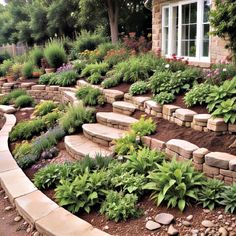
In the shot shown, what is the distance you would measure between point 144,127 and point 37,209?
1840 mm

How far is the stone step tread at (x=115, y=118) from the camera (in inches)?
192

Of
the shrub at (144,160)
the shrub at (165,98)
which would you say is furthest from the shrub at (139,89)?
the shrub at (144,160)

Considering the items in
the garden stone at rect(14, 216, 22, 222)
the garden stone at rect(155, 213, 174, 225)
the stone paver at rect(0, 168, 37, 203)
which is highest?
the garden stone at rect(155, 213, 174, 225)

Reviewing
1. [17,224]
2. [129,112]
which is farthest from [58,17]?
[17,224]

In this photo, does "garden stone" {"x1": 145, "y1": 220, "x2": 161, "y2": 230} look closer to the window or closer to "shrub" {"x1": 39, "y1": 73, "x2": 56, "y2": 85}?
the window

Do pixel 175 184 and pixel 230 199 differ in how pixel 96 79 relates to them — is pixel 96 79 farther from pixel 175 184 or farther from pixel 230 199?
pixel 230 199

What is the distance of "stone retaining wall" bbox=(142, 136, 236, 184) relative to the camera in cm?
315

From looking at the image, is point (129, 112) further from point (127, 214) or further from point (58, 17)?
point (58, 17)

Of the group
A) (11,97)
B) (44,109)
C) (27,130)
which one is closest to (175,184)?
(27,130)

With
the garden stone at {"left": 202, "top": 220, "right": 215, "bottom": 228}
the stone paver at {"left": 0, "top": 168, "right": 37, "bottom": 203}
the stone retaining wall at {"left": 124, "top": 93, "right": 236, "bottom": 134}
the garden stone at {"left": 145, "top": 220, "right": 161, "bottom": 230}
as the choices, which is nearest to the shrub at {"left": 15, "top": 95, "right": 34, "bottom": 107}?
the stone retaining wall at {"left": 124, "top": 93, "right": 236, "bottom": 134}

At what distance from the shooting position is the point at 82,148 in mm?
4484

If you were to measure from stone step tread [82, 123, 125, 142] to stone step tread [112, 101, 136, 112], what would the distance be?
1.70 feet

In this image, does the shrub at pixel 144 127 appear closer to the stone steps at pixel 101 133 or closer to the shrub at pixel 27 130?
the stone steps at pixel 101 133

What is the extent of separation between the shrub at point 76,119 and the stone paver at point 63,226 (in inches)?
91.2
